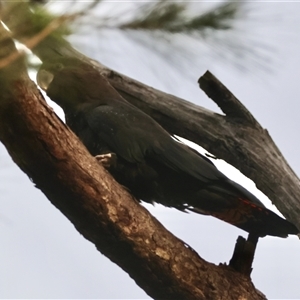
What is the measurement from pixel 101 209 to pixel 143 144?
0.32m

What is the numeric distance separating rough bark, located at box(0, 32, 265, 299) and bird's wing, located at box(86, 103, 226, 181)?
192 millimetres

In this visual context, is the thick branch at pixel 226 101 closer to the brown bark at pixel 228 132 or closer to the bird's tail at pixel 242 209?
the brown bark at pixel 228 132

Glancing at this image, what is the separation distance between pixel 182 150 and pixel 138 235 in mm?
323

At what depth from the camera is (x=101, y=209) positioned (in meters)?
1.35

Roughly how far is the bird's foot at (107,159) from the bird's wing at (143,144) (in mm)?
22

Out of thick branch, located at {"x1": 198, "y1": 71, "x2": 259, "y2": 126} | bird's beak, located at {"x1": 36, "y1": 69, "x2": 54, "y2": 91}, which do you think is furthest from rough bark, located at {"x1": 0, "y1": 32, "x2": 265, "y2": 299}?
thick branch, located at {"x1": 198, "y1": 71, "x2": 259, "y2": 126}

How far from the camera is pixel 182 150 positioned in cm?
162

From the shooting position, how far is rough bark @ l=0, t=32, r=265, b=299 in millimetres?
1186

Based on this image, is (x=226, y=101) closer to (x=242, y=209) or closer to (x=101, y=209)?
(x=242, y=209)

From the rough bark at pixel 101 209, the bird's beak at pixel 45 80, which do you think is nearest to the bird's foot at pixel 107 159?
the rough bark at pixel 101 209

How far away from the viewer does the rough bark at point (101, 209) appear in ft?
3.89

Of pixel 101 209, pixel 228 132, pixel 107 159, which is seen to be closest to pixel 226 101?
pixel 228 132

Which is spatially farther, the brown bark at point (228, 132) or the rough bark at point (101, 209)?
the brown bark at point (228, 132)

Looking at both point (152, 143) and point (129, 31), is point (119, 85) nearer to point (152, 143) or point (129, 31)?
point (152, 143)
